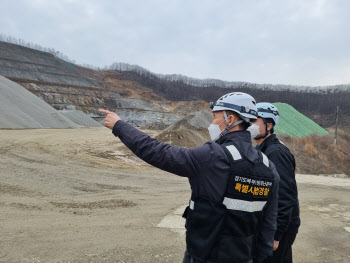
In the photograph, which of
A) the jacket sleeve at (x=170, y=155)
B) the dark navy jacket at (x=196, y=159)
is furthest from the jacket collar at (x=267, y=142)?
the jacket sleeve at (x=170, y=155)

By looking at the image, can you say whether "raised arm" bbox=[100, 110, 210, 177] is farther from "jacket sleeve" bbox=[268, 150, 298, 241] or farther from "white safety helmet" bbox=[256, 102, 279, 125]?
"white safety helmet" bbox=[256, 102, 279, 125]

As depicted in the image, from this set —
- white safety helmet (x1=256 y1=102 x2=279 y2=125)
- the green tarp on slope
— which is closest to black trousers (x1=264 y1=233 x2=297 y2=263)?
white safety helmet (x1=256 y1=102 x2=279 y2=125)

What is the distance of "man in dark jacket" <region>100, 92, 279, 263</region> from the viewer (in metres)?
1.86

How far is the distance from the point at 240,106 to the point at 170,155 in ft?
2.16

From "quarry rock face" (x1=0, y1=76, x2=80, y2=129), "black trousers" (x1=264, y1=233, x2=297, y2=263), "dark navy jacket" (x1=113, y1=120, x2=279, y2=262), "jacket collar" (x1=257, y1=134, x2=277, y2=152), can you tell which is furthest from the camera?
"quarry rock face" (x1=0, y1=76, x2=80, y2=129)

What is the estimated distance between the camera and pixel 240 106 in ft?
6.96

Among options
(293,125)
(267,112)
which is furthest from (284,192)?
(293,125)

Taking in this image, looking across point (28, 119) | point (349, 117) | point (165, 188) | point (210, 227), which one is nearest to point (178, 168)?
point (210, 227)

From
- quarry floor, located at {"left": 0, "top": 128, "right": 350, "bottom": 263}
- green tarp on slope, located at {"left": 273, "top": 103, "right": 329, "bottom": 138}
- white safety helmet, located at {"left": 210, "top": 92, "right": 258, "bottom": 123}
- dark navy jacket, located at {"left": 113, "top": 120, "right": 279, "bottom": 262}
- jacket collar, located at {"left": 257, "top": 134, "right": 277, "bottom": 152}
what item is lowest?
quarry floor, located at {"left": 0, "top": 128, "right": 350, "bottom": 263}

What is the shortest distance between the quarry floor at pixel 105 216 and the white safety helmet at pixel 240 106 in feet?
10.0

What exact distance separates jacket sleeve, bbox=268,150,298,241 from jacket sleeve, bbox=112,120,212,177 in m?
1.39

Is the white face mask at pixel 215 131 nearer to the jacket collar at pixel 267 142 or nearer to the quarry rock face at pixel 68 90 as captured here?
the jacket collar at pixel 267 142

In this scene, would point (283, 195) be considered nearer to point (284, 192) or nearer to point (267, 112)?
point (284, 192)

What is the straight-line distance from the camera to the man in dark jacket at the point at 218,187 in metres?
1.86
